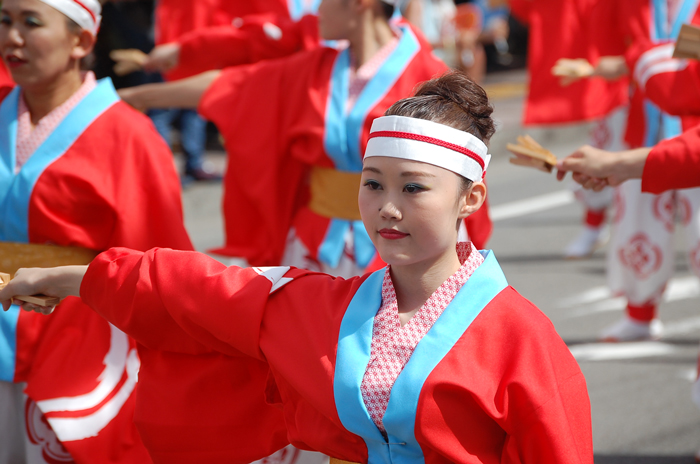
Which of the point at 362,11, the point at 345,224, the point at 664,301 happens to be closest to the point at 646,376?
the point at 664,301

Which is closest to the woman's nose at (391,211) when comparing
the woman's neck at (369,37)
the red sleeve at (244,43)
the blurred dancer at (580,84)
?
the woman's neck at (369,37)

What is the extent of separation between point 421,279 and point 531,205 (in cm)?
521

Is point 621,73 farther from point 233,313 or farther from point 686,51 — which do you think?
point 233,313

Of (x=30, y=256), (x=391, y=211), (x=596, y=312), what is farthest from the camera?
(x=596, y=312)

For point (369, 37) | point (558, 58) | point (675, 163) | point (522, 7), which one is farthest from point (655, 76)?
point (522, 7)

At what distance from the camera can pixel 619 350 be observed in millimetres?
4066

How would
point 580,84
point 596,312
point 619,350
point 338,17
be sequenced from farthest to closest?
1. point 580,84
2. point 596,312
3. point 619,350
4. point 338,17

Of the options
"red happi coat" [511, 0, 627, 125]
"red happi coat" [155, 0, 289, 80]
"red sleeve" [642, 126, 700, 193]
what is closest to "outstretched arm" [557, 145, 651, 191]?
"red sleeve" [642, 126, 700, 193]

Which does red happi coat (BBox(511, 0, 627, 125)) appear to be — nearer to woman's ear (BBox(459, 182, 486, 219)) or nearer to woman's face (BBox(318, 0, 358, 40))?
woman's face (BBox(318, 0, 358, 40))

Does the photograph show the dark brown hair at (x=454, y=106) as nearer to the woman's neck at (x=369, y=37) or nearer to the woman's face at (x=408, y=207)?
the woman's face at (x=408, y=207)

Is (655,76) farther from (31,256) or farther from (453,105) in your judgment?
(31,256)

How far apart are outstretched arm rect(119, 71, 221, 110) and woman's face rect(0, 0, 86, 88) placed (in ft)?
1.73

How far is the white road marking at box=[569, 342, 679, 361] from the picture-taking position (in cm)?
398

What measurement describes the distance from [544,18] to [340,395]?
445 cm
